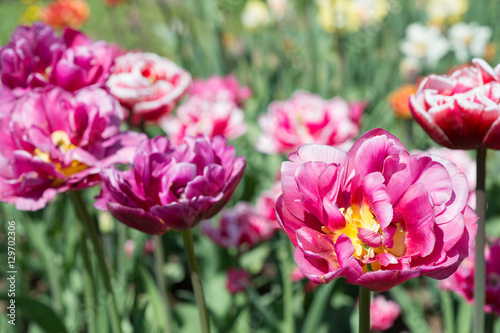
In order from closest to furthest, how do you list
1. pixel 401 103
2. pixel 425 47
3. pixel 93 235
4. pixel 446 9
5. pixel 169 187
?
1. pixel 169 187
2. pixel 93 235
3. pixel 401 103
4. pixel 425 47
5. pixel 446 9

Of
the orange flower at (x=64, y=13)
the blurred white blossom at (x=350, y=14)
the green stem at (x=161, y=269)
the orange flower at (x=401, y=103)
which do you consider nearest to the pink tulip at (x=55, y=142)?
the green stem at (x=161, y=269)

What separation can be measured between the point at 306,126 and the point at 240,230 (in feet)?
1.05

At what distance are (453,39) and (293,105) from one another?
1747mm

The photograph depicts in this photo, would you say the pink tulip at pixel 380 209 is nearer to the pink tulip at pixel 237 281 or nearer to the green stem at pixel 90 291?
the green stem at pixel 90 291

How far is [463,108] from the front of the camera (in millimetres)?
571

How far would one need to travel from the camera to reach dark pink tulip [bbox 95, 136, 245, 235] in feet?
1.79

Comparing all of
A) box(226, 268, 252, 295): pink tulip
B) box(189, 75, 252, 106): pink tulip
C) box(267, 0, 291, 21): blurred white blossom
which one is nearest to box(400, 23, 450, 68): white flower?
box(189, 75, 252, 106): pink tulip

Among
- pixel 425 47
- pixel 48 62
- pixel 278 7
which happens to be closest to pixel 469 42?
pixel 425 47

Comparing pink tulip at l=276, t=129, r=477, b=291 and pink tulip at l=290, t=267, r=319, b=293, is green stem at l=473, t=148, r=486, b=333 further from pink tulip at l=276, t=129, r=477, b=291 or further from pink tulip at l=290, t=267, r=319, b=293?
pink tulip at l=290, t=267, r=319, b=293

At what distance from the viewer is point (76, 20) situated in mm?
2797

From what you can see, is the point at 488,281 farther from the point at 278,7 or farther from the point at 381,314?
the point at 278,7

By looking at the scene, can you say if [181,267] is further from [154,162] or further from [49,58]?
[154,162]

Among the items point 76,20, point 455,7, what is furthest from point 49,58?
point 455,7

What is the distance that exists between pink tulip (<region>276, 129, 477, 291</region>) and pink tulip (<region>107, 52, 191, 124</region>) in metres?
0.70
